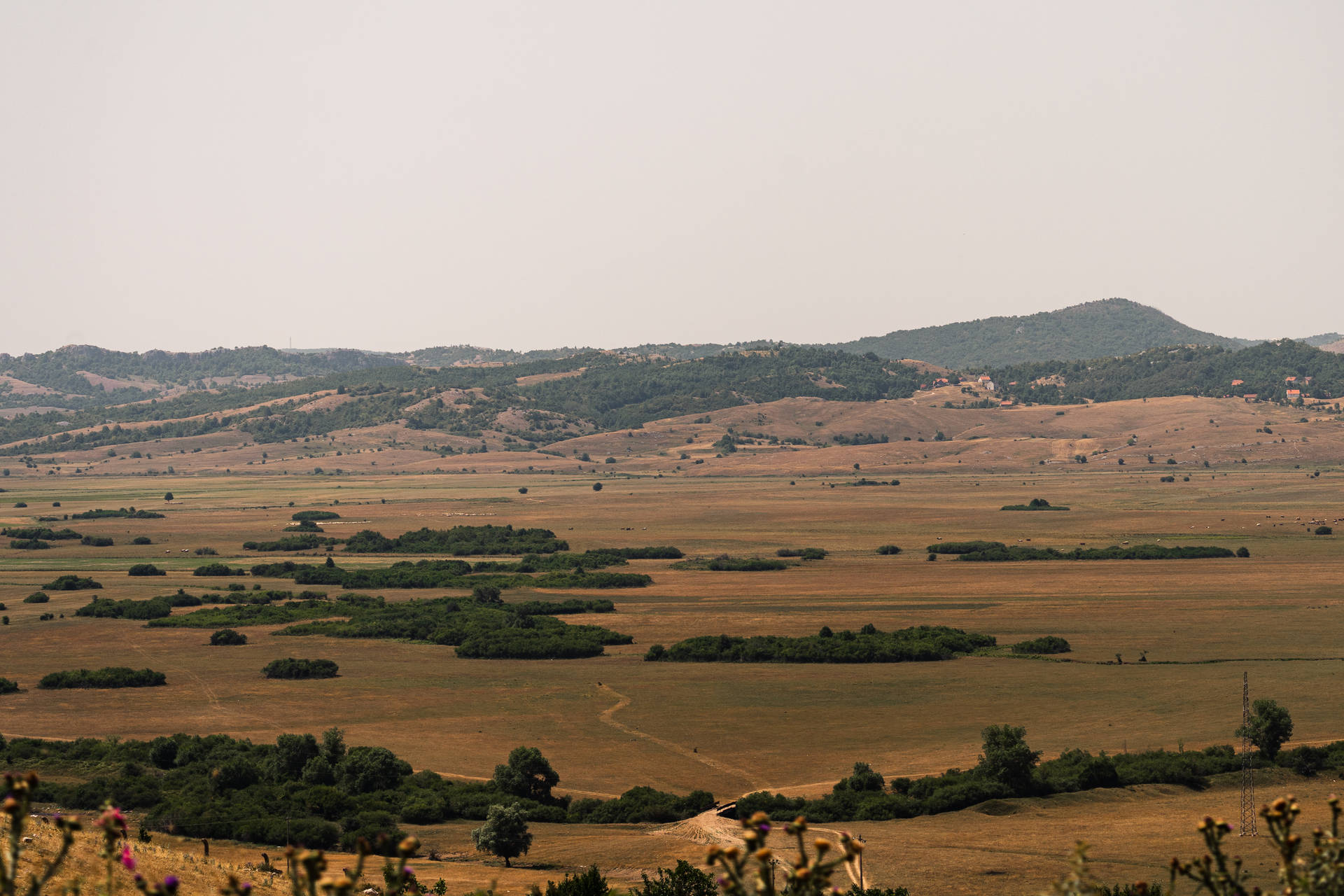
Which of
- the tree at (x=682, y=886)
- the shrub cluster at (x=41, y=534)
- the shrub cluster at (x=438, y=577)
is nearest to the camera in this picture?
the tree at (x=682, y=886)

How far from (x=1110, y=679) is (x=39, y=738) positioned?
49.5m

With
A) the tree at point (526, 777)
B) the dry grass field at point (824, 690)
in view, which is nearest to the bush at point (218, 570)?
the dry grass field at point (824, 690)

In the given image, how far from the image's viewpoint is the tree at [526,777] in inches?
1786

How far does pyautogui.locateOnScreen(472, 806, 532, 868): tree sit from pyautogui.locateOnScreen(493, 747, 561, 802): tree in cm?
664

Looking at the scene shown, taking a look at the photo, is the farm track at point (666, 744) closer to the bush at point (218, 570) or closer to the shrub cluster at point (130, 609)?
the shrub cluster at point (130, 609)

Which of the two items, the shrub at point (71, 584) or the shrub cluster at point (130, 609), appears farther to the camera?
the shrub at point (71, 584)

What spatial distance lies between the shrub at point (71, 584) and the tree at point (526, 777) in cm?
7071

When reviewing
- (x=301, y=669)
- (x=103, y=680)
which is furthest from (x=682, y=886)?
(x=103, y=680)

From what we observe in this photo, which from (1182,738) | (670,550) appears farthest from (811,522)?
(1182,738)

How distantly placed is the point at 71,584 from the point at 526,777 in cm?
7233

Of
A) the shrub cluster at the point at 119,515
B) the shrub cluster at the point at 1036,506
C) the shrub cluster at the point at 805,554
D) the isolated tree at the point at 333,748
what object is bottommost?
the isolated tree at the point at 333,748

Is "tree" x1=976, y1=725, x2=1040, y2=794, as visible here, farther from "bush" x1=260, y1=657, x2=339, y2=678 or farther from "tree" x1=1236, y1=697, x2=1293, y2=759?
"bush" x1=260, y1=657, x2=339, y2=678

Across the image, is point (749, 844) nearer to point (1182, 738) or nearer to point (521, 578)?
point (1182, 738)

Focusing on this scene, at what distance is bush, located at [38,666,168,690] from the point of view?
6644 cm
